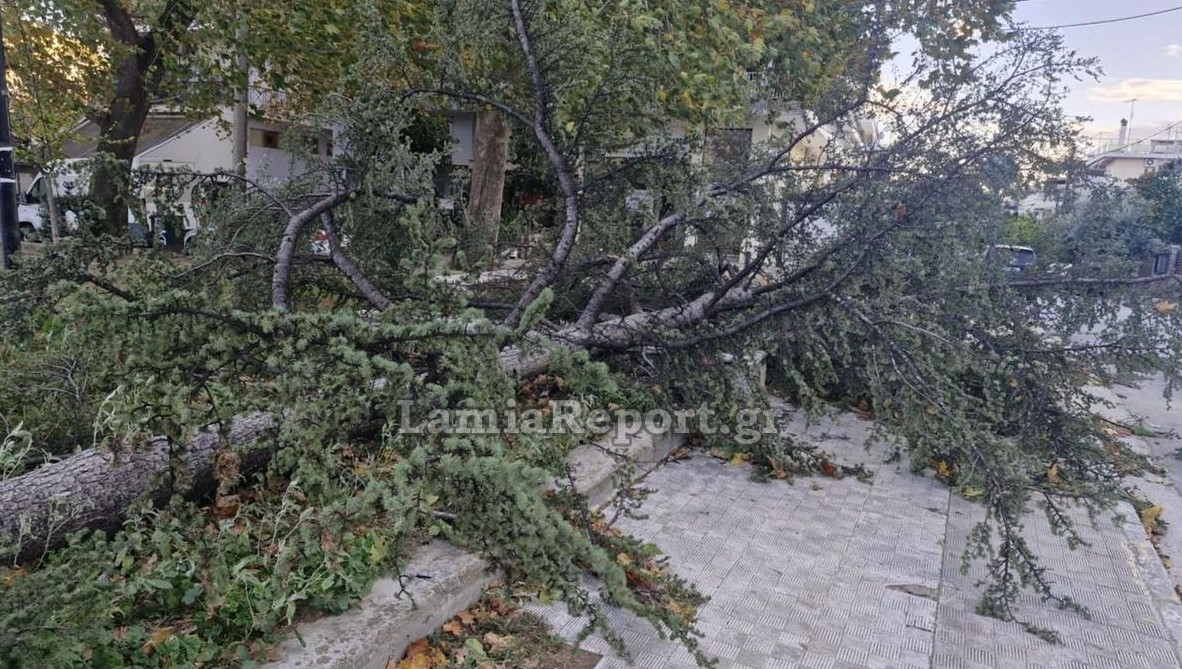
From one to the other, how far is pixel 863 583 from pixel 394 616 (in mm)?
2041

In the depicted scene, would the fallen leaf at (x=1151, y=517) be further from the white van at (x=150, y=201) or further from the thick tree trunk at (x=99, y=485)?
the white van at (x=150, y=201)

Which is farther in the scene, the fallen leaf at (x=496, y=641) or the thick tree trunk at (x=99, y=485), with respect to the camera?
the fallen leaf at (x=496, y=641)

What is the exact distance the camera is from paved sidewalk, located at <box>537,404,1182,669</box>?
2934 mm

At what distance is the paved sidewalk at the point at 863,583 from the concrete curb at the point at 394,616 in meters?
0.38

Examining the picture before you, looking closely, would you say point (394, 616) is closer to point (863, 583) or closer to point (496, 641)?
point (496, 641)

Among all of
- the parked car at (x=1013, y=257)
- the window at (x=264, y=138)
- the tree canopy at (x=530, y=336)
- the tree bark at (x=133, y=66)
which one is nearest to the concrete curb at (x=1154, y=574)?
the tree canopy at (x=530, y=336)

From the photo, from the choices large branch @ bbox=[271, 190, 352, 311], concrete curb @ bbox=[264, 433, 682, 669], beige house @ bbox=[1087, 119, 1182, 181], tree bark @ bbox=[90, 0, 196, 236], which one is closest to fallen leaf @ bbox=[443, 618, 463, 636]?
concrete curb @ bbox=[264, 433, 682, 669]

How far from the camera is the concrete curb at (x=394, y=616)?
7.85ft

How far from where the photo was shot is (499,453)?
227cm

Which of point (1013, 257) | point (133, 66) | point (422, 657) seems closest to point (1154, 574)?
point (1013, 257)

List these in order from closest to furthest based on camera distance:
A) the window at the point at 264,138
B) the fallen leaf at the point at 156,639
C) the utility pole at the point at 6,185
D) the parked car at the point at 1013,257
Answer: the fallen leaf at the point at 156,639 < the parked car at the point at 1013,257 < the utility pole at the point at 6,185 < the window at the point at 264,138

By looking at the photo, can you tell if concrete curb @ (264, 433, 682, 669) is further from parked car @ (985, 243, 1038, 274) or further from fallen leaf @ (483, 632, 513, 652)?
parked car @ (985, 243, 1038, 274)

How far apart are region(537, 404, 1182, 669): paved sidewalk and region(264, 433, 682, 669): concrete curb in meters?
0.38

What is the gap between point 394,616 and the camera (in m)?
2.63
